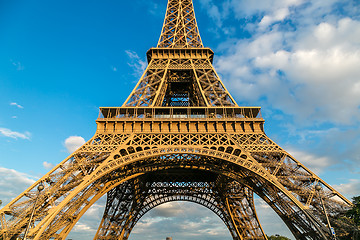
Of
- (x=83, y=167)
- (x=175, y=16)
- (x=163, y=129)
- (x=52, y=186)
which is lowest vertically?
(x=52, y=186)

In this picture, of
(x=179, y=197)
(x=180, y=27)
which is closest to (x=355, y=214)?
(x=179, y=197)

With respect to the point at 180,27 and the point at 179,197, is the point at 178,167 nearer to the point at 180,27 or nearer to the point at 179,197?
the point at 179,197

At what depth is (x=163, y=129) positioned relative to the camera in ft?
63.9

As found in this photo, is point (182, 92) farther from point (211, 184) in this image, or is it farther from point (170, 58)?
point (211, 184)

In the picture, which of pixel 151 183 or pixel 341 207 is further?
pixel 151 183

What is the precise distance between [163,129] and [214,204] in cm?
1731

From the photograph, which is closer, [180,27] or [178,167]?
[178,167]

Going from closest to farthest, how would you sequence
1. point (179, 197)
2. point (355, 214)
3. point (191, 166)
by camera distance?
1. point (355, 214)
2. point (191, 166)
3. point (179, 197)

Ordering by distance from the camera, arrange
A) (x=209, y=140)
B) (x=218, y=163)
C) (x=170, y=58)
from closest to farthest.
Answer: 1. (x=209, y=140)
2. (x=218, y=163)
3. (x=170, y=58)

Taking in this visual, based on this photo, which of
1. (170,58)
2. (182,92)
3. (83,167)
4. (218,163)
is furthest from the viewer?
(182,92)

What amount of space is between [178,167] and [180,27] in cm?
2136

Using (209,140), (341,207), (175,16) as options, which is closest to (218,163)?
(209,140)

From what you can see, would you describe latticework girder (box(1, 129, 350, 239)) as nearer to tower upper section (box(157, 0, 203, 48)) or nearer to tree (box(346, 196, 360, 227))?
tree (box(346, 196, 360, 227))

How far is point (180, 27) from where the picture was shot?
32312mm
